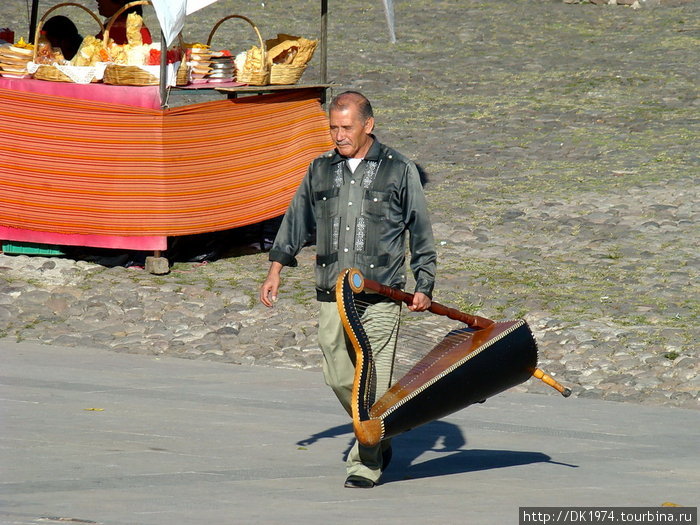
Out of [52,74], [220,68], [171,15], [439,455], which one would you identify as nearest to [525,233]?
[220,68]

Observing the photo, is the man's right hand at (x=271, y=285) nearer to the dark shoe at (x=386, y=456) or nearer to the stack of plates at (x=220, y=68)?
the dark shoe at (x=386, y=456)

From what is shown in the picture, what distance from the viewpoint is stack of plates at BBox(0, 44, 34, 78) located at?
10.8 metres

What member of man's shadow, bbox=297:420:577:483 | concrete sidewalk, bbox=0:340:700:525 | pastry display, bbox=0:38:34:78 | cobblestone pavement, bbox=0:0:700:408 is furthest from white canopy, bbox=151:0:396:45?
man's shadow, bbox=297:420:577:483

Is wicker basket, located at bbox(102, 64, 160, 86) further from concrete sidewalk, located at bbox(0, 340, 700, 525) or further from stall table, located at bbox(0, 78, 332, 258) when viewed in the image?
concrete sidewalk, located at bbox(0, 340, 700, 525)

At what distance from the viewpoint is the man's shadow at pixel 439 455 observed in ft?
19.3

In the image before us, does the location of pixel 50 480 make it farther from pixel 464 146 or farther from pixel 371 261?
pixel 464 146

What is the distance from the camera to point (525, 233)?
1183 cm

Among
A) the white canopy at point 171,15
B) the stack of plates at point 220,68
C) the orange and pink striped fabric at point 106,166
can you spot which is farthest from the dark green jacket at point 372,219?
the stack of plates at point 220,68

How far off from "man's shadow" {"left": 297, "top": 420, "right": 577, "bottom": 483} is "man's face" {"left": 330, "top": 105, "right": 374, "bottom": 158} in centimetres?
151

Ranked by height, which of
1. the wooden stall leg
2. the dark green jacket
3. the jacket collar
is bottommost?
the wooden stall leg

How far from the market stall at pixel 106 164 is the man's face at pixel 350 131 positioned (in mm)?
5229

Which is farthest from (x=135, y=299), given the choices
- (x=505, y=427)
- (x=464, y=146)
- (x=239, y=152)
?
(x=464, y=146)

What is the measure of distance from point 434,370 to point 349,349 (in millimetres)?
416

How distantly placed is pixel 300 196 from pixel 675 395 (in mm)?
3159
